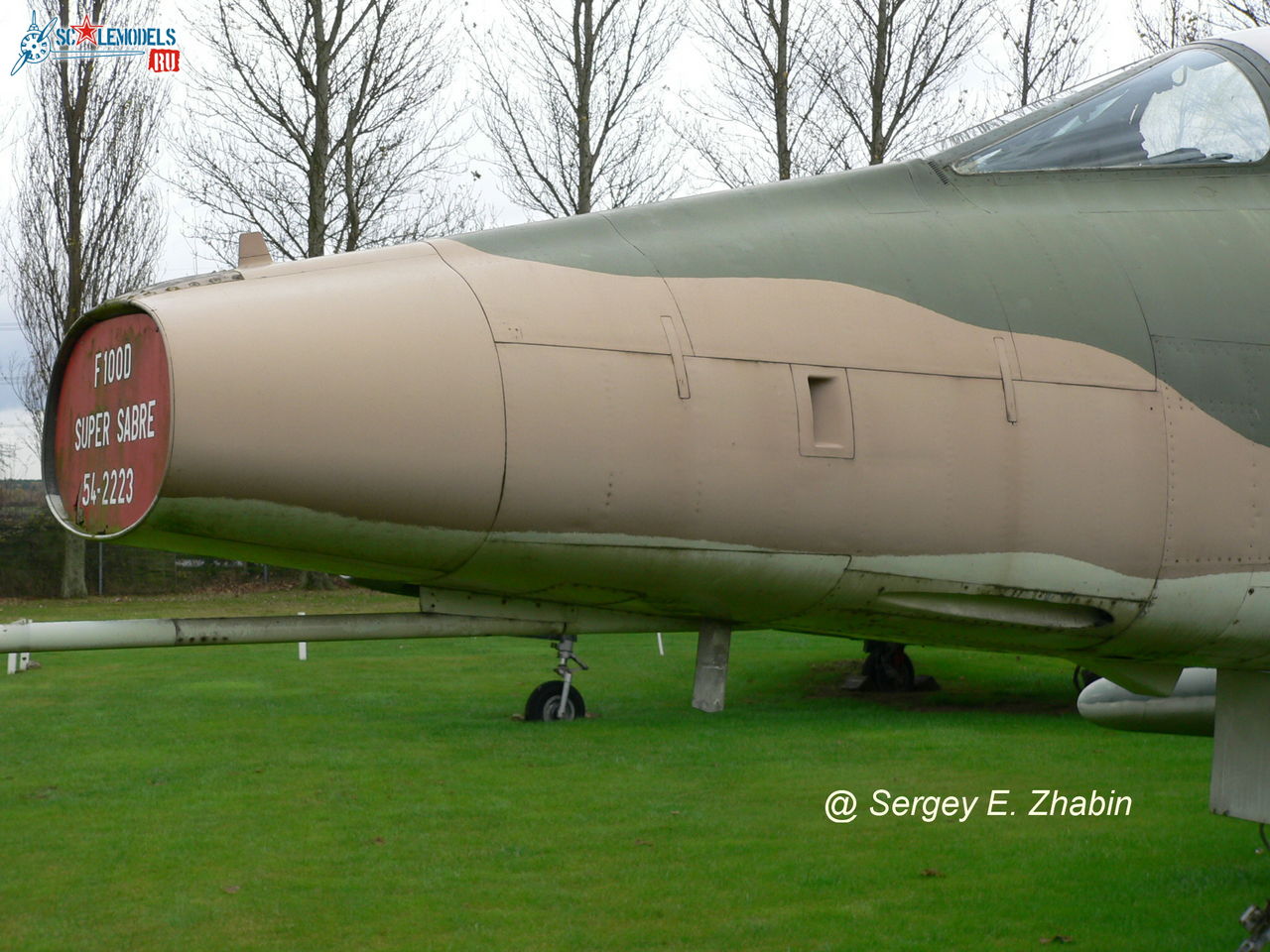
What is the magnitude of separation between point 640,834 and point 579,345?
19.1ft

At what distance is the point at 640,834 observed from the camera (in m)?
7.42

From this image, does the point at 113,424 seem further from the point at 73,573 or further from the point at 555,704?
the point at 73,573

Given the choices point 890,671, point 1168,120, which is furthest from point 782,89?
point 1168,120

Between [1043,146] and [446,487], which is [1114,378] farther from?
[446,487]

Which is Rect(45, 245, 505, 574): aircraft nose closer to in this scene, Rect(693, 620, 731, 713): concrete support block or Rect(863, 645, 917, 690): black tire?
Rect(693, 620, 731, 713): concrete support block

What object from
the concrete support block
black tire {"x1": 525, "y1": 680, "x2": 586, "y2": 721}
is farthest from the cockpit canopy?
black tire {"x1": 525, "y1": 680, "x2": 586, "y2": 721}

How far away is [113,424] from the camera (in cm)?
206

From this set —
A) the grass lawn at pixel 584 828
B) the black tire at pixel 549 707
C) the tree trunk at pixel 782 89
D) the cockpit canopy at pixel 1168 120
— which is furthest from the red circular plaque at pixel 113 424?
the tree trunk at pixel 782 89

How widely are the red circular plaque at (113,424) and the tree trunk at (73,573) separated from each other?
24718mm

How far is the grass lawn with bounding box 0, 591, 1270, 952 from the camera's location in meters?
5.72

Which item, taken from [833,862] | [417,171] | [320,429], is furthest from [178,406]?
[417,171]

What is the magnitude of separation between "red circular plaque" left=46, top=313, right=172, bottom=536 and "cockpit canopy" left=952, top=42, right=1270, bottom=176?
6.24ft

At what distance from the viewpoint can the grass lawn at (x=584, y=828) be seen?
5.72 metres

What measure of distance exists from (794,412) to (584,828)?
5.84 metres
